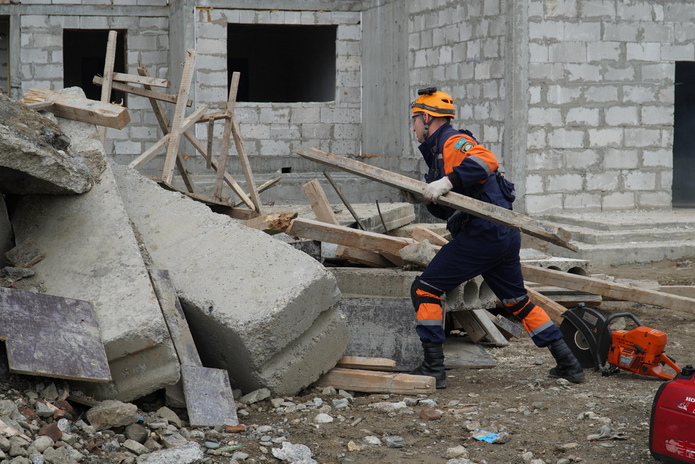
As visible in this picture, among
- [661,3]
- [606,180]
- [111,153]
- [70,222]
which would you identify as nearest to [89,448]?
[70,222]

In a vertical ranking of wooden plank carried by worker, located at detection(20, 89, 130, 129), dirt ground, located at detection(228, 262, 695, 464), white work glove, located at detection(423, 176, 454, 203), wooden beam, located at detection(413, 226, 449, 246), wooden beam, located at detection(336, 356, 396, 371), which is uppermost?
Answer: wooden plank carried by worker, located at detection(20, 89, 130, 129)

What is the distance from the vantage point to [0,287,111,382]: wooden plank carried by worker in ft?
13.2

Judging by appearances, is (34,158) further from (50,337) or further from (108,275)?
(50,337)

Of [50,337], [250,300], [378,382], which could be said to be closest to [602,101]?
[378,382]

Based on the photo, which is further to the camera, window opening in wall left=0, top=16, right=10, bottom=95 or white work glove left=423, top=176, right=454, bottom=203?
window opening in wall left=0, top=16, right=10, bottom=95

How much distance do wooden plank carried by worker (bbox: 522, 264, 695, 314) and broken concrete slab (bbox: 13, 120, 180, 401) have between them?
3.29m

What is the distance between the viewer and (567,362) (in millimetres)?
5332

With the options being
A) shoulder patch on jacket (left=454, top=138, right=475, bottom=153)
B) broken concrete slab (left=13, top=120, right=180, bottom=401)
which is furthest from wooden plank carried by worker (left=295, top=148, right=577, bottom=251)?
broken concrete slab (left=13, top=120, right=180, bottom=401)

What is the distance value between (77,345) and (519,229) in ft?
7.88

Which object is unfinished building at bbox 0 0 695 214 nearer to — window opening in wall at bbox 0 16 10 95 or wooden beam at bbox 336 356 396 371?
window opening in wall at bbox 0 16 10 95

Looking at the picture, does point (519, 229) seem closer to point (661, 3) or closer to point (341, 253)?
point (341, 253)

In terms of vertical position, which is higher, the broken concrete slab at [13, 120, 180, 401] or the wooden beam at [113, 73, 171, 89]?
the wooden beam at [113, 73, 171, 89]

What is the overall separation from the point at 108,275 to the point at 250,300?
770 millimetres

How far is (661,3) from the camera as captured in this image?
11.1 m
